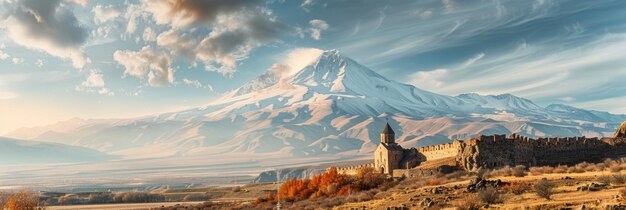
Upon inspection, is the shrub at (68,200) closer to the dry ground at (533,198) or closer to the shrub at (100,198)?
the shrub at (100,198)

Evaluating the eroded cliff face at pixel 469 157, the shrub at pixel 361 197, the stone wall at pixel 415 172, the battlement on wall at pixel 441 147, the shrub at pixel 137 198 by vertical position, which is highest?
the battlement on wall at pixel 441 147

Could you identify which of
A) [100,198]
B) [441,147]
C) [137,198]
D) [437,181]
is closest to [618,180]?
[437,181]

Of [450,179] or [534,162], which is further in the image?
[534,162]

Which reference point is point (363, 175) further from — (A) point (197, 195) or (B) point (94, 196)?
(B) point (94, 196)

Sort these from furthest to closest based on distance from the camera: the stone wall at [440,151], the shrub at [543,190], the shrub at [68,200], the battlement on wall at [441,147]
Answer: the shrub at [68,200]
the battlement on wall at [441,147]
the stone wall at [440,151]
the shrub at [543,190]

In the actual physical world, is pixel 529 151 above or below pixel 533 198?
above

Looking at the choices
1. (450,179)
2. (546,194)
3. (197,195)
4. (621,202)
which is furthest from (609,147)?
(197,195)

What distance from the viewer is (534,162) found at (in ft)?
197

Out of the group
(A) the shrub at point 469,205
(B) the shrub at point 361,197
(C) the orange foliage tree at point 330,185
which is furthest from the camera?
(C) the orange foliage tree at point 330,185

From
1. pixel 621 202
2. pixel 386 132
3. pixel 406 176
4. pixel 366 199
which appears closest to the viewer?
pixel 621 202

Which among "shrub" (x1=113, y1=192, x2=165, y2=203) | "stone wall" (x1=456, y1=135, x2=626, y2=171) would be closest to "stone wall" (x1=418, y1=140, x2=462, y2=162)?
"stone wall" (x1=456, y1=135, x2=626, y2=171)

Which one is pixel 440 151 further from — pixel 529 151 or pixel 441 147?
pixel 529 151

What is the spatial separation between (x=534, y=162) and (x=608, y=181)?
29.9 metres

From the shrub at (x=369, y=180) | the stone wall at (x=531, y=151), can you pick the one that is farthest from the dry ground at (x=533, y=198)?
the shrub at (x=369, y=180)
